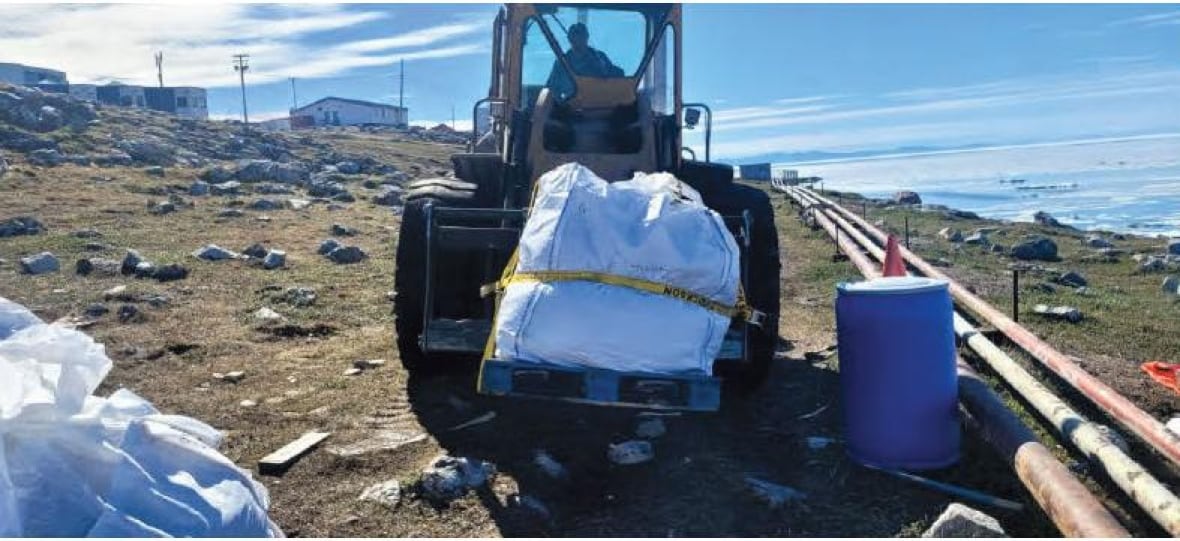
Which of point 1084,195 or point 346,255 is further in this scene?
point 1084,195

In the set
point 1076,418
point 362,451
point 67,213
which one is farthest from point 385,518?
point 67,213

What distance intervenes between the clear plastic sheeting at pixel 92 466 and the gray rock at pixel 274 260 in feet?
26.0

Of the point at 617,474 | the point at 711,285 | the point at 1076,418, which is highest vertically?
the point at 711,285

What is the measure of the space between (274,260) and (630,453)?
7734 mm

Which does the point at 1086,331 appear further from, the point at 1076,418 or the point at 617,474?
the point at 617,474

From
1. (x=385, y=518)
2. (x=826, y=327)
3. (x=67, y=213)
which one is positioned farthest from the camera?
(x=67, y=213)

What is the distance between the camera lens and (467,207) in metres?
6.11

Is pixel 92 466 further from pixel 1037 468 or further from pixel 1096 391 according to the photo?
pixel 1096 391

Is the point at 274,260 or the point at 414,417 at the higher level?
the point at 274,260

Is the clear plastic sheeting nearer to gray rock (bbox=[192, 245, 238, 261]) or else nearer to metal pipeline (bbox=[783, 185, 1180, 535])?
metal pipeline (bbox=[783, 185, 1180, 535])

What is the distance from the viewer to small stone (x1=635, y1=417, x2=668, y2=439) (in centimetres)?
520

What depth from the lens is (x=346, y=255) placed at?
1213 cm

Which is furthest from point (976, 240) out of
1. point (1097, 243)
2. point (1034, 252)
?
point (1097, 243)

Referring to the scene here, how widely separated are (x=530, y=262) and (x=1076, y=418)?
270cm
